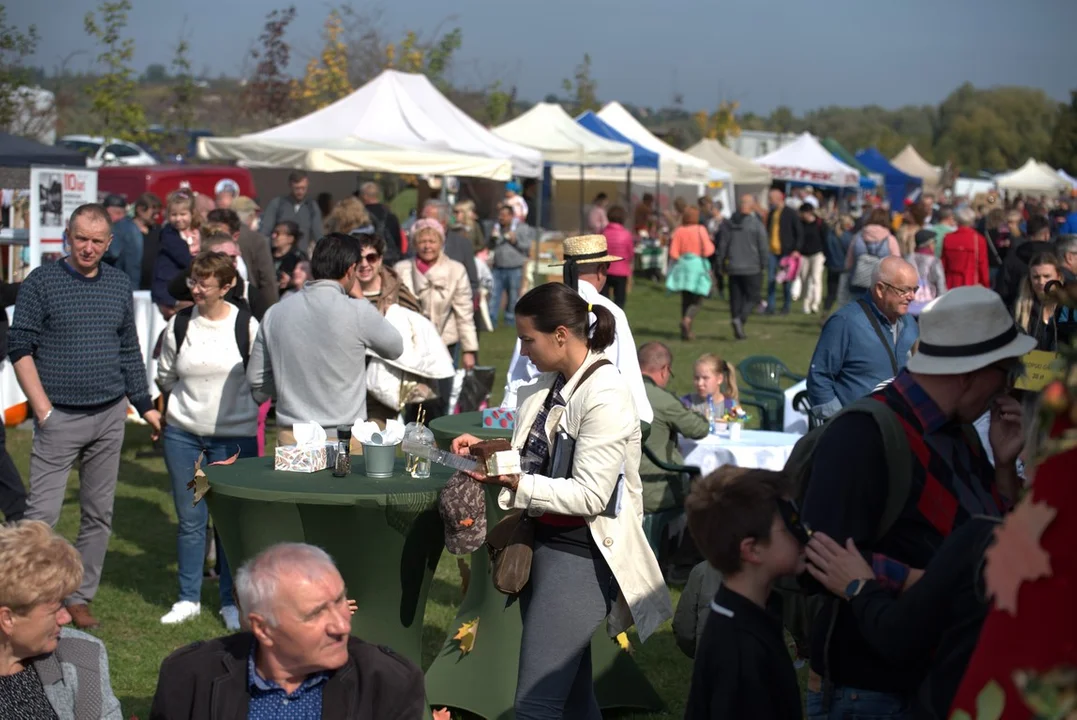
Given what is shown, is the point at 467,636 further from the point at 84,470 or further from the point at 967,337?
the point at 967,337

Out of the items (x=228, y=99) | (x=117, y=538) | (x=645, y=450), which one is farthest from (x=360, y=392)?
(x=228, y=99)

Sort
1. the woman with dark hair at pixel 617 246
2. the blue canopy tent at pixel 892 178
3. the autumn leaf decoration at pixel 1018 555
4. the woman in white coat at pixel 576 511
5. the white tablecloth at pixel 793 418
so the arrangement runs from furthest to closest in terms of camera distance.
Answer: the blue canopy tent at pixel 892 178
the woman with dark hair at pixel 617 246
the white tablecloth at pixel 793 418
the woman in white coat at pixel 576 511
the autumn leaf decoration at pixel 1018 555

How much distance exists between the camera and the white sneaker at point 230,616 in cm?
653

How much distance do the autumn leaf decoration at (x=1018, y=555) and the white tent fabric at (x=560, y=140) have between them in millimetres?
19362

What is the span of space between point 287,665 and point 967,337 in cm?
178

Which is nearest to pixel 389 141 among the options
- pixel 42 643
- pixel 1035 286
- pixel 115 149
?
pixel 1035 286

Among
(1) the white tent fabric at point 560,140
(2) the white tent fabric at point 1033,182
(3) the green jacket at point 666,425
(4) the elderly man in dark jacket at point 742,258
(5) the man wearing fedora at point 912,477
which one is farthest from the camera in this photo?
(2) the white tent fabric at point 1033,182

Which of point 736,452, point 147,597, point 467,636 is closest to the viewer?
point 467,636

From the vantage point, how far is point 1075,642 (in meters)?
1.68

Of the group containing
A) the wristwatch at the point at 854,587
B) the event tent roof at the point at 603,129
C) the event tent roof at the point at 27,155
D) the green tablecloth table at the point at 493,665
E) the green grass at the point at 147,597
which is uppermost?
the event tent roof at the point at 603,129

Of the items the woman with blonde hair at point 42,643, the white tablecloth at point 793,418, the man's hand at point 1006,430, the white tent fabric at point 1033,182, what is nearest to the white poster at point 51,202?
the white tablecloth at point 793,418

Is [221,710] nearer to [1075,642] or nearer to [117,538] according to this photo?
[1075,642]

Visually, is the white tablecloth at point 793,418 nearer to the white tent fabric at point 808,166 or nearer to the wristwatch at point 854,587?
the wristwatch at point 854,587

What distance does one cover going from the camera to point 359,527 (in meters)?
4.50
